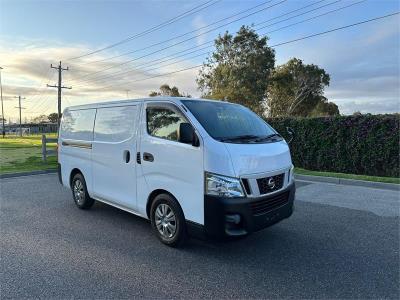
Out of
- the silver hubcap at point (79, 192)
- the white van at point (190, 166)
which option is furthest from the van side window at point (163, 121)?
the silver hubcap at point (79, 192)

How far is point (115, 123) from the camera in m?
5.34

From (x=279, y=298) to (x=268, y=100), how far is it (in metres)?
34.0

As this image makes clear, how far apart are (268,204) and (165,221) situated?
4.64 ft

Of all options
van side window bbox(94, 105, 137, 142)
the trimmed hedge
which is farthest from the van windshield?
the trimmed hedge

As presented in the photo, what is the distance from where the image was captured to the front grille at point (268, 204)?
12.8 feet

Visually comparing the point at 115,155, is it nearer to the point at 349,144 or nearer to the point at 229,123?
the point at 229,123

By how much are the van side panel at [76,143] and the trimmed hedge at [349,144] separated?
30.3ft

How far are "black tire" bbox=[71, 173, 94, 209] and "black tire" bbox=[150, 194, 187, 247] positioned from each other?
2.15 meters

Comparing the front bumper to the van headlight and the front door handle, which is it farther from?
the front door handle

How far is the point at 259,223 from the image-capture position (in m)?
3.96

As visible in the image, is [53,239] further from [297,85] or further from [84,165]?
[297,85]

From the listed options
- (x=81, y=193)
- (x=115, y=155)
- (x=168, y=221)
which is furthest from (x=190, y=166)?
(x=81, y=193)

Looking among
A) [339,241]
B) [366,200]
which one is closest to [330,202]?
[366,200]

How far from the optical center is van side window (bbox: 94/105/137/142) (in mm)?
5031
